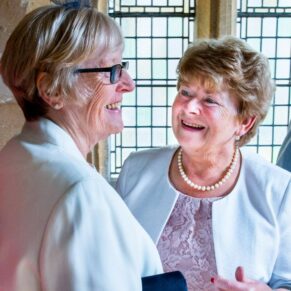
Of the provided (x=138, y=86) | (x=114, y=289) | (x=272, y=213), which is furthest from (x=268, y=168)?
(x=138, y=86)

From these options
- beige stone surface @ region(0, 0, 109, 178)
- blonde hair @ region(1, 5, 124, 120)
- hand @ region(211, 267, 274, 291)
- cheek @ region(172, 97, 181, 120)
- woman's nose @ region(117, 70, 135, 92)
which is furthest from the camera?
beige stone surface @ region(0, 0, 109, 178)

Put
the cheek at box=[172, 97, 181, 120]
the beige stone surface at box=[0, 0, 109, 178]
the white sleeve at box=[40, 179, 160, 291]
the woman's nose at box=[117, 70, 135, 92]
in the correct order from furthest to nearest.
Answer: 1. the beige stone surface at box=[0, 0, 109, 178]
2. the cheek at box=[172, 97, 181, 120]
3. the woman's nose at box=[117, 70, 135, 92]
4. the white sleeve at box=[40, 179, 160, 291]

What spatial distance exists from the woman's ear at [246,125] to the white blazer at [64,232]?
3.04 ft

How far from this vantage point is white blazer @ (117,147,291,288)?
6.17 feet

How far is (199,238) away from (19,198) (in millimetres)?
880

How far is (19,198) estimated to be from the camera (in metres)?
1.13

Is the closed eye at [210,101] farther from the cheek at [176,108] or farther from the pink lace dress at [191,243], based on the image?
the pink lace dress at [191,243]

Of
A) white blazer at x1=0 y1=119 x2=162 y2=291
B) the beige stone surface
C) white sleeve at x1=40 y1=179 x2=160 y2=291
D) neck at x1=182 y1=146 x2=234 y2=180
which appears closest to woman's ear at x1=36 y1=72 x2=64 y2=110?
white blazer at x1=0 y1=119 x2=162 y2=291

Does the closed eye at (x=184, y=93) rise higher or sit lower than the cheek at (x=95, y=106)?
lower

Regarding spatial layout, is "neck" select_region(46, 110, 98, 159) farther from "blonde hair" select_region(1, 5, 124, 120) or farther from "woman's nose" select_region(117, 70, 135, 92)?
"woman's nose" select_region(117, 70, 135, 92)

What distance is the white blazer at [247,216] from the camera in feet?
6.17

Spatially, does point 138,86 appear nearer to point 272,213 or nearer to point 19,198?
point 272,213

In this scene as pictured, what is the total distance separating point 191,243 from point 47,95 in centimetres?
81

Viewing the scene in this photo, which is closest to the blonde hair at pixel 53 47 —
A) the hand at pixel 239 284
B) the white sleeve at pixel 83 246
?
the white sleeve at pixel 83 246
